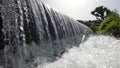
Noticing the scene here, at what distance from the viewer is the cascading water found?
5.91 metres

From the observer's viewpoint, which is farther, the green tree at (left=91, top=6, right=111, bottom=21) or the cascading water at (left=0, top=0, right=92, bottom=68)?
the green tree at (left=91, top=6, right=111, bottom=21)

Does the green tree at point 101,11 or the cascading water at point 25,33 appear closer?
the cascading water at point 25,33

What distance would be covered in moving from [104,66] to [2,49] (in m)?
2.26

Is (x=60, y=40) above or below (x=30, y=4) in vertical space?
below

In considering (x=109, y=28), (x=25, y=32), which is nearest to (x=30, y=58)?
(x=25, y=32)

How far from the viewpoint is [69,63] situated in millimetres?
6086

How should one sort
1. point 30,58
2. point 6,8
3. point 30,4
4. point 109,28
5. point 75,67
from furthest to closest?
point 109,28
point 30,4
point 30,58
point 6,8
point 75,67

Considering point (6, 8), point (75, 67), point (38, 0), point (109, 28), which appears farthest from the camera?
point (109, 28)

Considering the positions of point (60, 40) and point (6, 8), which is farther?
point (60, 40)

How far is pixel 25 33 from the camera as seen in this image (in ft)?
22.4

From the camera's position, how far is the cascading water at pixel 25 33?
5914 millimetres

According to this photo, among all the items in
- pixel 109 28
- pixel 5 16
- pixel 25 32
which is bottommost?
pixel 109 28

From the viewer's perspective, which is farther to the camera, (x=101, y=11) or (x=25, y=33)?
(x=101, y=11)

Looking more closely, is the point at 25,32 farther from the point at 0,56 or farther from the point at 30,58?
the point at 0,56
